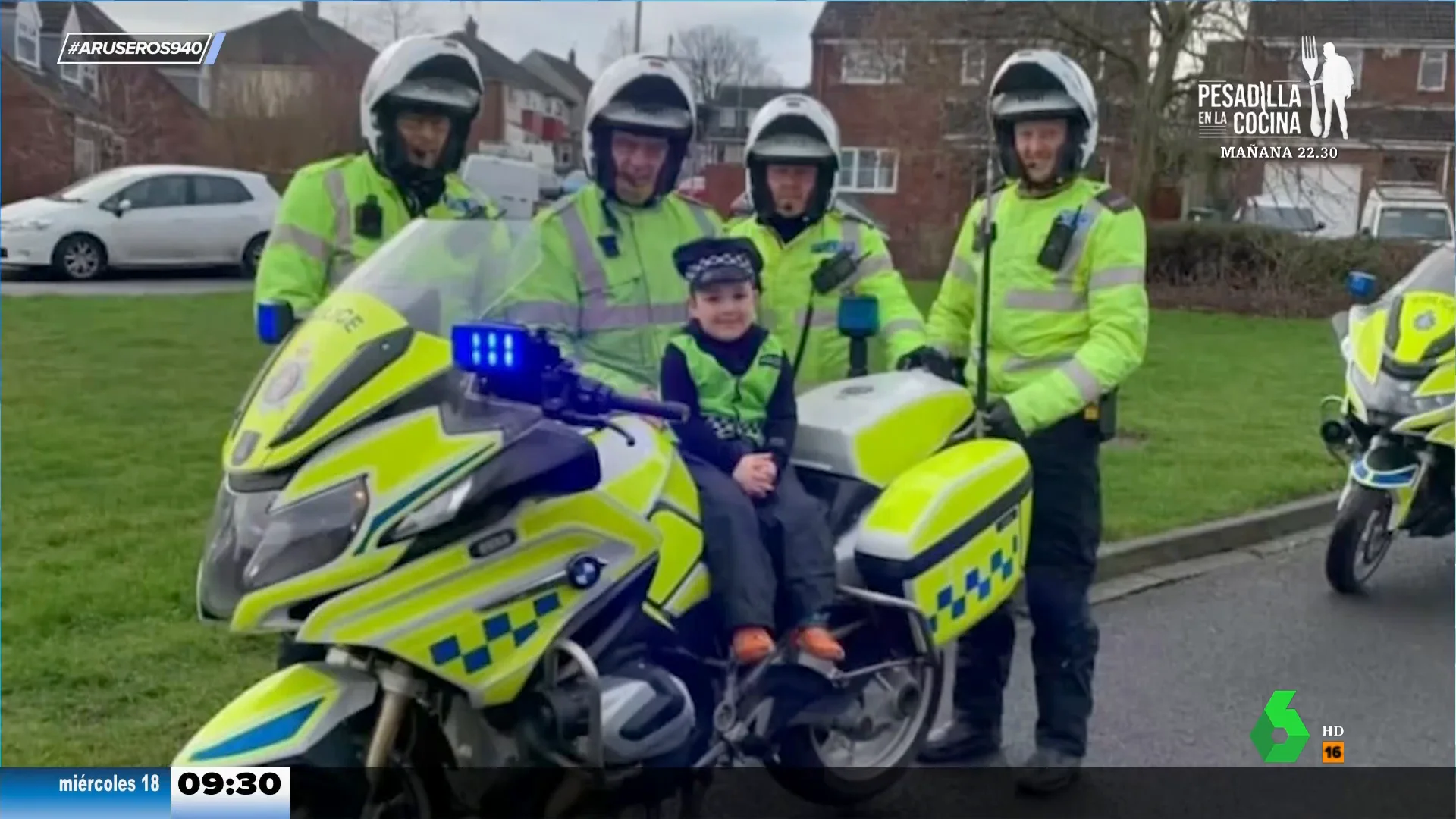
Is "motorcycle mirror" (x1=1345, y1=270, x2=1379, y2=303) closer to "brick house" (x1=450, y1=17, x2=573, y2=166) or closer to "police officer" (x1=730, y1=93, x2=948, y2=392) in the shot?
"police officer" (x1=730, y1=93, x2=948, y2=392)

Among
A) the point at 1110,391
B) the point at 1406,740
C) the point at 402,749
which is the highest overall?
the point at 1110,391

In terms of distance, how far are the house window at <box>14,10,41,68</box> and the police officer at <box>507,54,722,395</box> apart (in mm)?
1200

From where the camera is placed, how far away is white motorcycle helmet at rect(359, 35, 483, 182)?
3.30 metres

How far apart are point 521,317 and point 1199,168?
7.25 ft

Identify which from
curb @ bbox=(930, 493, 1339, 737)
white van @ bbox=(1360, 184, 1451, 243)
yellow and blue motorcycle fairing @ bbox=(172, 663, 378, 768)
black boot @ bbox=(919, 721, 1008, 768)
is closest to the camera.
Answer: yellow and blue motorcycle fairing @ bbox=(172, 663, 378, 768)

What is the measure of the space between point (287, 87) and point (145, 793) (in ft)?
5.55

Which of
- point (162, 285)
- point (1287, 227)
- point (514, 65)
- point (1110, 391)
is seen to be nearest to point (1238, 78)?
point (1110, 391)

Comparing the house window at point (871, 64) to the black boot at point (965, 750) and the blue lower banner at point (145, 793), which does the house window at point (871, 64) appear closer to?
the black boot at point (965, 750)

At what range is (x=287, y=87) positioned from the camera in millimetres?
3635

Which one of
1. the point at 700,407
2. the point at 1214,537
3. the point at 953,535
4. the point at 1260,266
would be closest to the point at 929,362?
the point at 953,535

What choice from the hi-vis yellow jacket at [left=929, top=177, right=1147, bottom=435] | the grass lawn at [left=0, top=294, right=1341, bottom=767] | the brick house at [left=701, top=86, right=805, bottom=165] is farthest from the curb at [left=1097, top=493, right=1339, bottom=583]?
the brick house at [left=701, top=86, right=805, bottom=165]

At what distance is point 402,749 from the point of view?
2.56 metres

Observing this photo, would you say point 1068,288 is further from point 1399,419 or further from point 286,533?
point 1399,419

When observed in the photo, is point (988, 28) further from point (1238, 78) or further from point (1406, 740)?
point (1406, 740)
